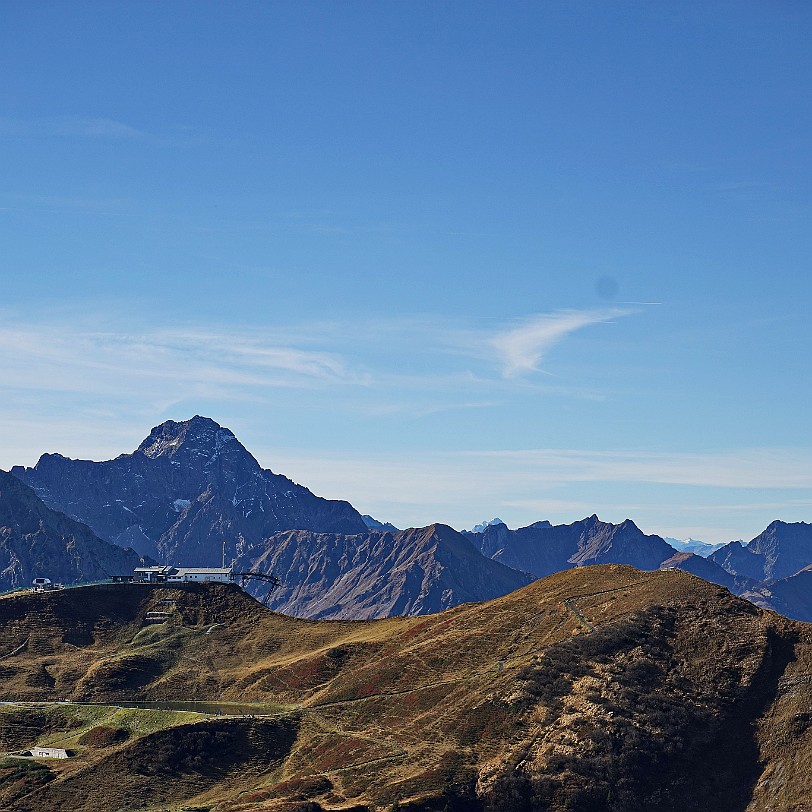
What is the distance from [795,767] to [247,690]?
98.9 meters

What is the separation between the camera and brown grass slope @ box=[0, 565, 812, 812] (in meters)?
145

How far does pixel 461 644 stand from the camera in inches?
7362

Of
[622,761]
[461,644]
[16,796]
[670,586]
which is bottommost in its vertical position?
[16,796]

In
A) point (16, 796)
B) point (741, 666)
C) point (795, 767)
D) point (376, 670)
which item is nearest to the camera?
point (795, 767)

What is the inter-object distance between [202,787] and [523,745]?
4783 cm

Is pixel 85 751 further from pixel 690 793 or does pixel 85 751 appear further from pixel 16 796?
pixel 690 793

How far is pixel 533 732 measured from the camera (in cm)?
15575

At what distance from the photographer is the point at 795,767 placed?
14288 cm

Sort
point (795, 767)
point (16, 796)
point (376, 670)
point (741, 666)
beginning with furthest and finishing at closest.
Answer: point (376, 670) → point (741, 666) → point (16, 796) → point (795, 767)

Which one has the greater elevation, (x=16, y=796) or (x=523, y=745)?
(x=523, y=745)

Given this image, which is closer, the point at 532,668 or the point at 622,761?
the point at 622,761

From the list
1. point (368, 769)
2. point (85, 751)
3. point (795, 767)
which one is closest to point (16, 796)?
point (85, 751)

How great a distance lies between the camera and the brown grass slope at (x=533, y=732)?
144875 millimetres

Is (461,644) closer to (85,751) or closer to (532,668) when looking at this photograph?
(532,668)
